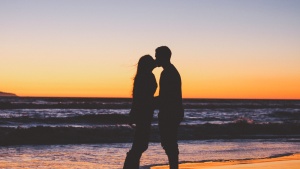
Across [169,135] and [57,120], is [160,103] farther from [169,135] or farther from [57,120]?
[57,120]

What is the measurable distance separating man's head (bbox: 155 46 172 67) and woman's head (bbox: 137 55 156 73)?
0.11m

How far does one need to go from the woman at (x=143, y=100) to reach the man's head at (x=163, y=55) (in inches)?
4.9

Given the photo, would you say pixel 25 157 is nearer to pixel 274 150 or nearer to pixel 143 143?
pixel 143 143

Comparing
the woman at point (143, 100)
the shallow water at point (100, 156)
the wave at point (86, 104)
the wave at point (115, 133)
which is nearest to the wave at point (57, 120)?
the wave at point (115, 133)

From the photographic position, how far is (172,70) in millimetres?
6109

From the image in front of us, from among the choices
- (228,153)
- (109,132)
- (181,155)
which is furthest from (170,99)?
(109,132)

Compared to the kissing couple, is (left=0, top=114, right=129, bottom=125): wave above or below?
below

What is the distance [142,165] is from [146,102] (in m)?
3.53

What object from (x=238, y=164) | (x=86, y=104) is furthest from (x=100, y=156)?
(x=86, y=104)

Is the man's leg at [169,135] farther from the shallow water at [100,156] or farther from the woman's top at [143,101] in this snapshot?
the shallow water at [100,156]

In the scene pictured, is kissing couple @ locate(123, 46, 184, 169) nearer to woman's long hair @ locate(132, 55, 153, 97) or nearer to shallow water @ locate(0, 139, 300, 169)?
woman's long hair @ locate(132, 55, 153, 97)

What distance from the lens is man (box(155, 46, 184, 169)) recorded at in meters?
6.07

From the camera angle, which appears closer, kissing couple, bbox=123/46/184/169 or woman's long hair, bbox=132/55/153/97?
kissing couple, bbox=123/46/184/169

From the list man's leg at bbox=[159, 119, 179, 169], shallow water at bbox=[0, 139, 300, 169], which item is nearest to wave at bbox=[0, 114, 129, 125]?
shallow water at bbox=[0, 139, 300, 169]
